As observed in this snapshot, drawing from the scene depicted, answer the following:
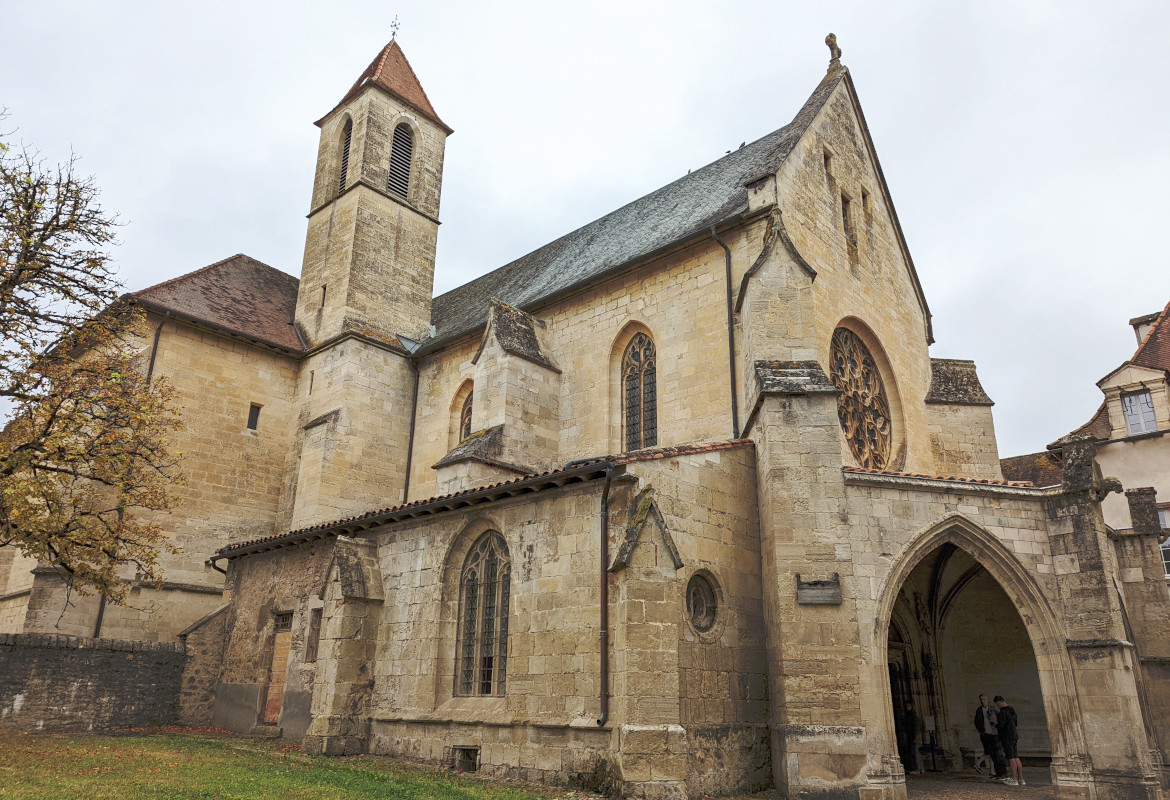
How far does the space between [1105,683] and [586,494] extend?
271 inches

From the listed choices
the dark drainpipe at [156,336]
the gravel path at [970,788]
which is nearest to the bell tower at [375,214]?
the dark drainpipe at [156,336]

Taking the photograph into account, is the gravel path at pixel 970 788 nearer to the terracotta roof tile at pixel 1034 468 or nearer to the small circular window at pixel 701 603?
the small circular window at pixel 701 603

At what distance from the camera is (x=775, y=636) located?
1077cm

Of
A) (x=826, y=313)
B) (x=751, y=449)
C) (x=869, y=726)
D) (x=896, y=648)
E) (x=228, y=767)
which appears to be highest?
(x=826, y=313)

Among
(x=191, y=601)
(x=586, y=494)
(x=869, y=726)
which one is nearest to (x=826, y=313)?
(x=586, y=494)

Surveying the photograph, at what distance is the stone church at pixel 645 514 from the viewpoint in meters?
10.1

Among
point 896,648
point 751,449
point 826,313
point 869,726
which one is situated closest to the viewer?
point 869,726

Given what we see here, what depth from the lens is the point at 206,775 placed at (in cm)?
985

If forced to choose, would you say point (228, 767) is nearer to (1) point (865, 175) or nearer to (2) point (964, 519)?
(2) point (964, 519)

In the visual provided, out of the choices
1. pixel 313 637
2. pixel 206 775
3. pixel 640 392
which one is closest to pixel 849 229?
pixel 640 392

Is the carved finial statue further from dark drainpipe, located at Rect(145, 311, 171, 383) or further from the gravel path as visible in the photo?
dark drainpipe, located at Rect(145, 311, 171, 383)

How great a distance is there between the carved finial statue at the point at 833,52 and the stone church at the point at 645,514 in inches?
25.9

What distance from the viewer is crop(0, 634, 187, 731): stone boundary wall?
47.2 ft

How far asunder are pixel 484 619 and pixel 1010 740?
819 cm
